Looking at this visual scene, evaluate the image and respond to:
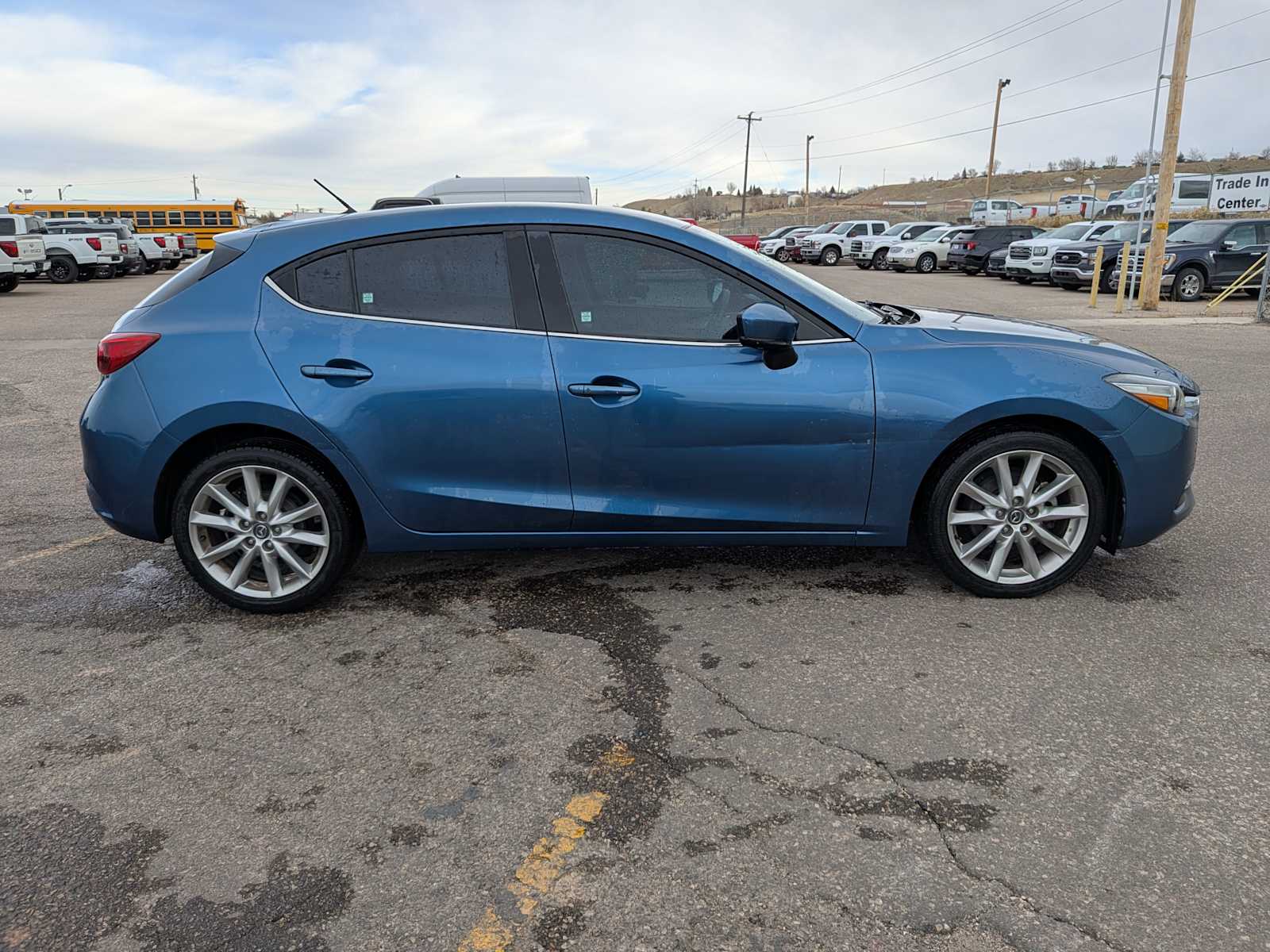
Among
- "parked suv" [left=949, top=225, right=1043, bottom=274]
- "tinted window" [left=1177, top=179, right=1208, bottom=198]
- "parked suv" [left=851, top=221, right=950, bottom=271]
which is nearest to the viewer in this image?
"parked suv" [left=949, top=225, right=1043, bottom=274]

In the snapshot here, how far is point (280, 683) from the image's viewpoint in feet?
11.2

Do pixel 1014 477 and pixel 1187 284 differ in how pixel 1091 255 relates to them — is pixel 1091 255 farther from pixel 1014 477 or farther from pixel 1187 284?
pixel 1014 477

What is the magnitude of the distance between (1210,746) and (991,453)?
4.53 ft

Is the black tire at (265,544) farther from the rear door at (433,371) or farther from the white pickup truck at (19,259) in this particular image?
the white pickup truck at (19,259)

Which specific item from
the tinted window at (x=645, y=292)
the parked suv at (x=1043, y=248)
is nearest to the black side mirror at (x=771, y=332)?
the tinted window at (x=645, y=292)

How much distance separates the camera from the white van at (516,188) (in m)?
11.4

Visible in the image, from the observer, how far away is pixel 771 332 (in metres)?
3.68

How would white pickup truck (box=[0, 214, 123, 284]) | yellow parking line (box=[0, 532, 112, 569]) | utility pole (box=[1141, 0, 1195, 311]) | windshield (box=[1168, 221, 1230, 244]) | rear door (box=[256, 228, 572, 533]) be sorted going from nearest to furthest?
rear door (box=[256, 228, 572, 533]) → yellow parking line (box=[0, 532, 112, 569]) → utility pole (box=[1141, 0, 1195, 311]) → windshield (box=[1168, 221, 1230, 244]) → white pickup truck (box=[0, 214, 123, 284])

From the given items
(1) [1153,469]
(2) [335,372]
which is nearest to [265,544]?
(2) [335,372]

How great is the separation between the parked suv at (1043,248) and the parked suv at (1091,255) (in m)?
0.52

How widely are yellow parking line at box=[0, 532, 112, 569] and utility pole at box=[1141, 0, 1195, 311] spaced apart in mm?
17725

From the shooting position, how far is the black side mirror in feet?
12.1

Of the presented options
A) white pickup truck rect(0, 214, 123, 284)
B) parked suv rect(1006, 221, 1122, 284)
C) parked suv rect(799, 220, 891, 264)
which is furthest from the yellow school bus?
parked suv rect(1006, 221, 1122, 284)

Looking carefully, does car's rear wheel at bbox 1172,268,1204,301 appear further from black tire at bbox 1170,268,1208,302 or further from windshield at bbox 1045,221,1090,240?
windshield at bbox 1045,221,1090,240
